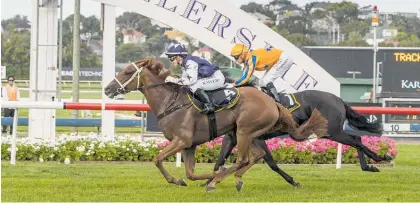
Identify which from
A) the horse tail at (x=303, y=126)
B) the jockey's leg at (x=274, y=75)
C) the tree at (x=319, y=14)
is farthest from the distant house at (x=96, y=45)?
the horse tail at (x=303, y=126)

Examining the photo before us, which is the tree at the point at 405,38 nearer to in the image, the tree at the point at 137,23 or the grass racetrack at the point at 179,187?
the tree at the point at 137,23

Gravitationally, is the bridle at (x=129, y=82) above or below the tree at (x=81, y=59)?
below

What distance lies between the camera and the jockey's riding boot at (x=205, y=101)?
996cm

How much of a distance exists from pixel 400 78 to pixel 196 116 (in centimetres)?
1219

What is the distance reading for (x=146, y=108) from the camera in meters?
13.4

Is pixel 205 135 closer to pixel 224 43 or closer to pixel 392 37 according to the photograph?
pixel 224 43

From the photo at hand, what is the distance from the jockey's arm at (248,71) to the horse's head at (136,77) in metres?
0.83

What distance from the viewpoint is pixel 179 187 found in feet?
33.4

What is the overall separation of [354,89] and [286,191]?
17232 millimetres

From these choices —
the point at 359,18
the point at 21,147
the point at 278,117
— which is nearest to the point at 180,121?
the point at 278,117

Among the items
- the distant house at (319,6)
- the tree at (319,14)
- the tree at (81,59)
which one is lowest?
the tree at (81,59)

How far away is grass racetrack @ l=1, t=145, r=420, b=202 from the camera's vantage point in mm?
9391

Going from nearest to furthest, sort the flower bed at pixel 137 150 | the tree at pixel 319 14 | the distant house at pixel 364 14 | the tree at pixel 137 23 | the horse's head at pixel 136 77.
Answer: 1. the horse's head at pixel 136 77
2. the flower bed at pixel 137 150
3. the tree at pixel 137 23
4. the tree at pixel 319 14
5. the distant house at pixel 364 14

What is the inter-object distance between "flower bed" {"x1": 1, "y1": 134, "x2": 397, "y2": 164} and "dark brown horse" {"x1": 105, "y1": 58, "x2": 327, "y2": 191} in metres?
3.56
